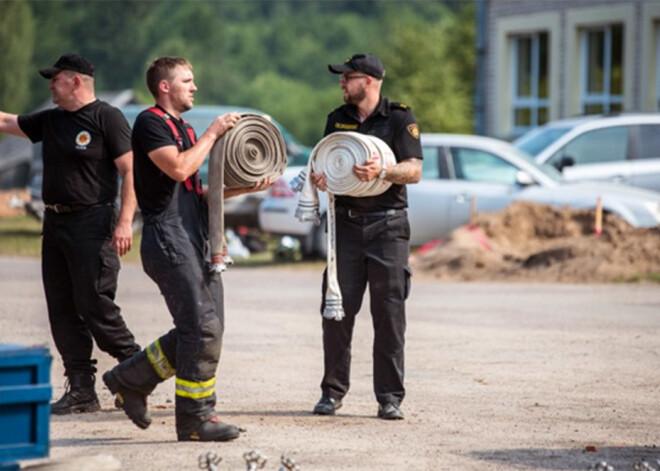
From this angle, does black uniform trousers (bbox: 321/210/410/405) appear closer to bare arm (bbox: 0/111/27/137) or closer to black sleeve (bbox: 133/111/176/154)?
black sleeve (bbox: 133/111/176/154)

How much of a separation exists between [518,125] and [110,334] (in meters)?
23.5

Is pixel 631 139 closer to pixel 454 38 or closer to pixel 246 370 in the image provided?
pixel 246 370

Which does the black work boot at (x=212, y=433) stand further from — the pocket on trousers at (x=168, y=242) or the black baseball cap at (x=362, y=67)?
the black baseball cap at (x=362, y=67)

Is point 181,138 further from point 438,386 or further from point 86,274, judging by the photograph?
point 438,386

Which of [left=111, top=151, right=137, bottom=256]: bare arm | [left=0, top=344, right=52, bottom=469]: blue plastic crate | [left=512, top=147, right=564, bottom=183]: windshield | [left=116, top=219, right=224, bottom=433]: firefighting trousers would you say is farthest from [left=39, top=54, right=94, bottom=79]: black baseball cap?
[left=512, top=147, right=564, bottom=183]: windshield

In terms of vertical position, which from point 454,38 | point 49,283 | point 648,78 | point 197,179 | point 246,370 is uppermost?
point 454,38

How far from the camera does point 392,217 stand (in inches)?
326

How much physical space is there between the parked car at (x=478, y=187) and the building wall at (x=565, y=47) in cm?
937

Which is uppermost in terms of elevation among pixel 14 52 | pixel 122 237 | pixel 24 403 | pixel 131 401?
pixel 14 52

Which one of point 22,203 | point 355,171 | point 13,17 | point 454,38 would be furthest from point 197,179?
point 13,17

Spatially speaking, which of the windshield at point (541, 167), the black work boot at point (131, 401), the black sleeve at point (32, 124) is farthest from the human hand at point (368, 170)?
the windshield at point (541, 167)

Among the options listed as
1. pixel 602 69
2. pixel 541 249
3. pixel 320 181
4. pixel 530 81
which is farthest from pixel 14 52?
pixel 320 181

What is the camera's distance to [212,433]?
7.32 metres

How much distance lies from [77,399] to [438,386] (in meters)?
2.44
